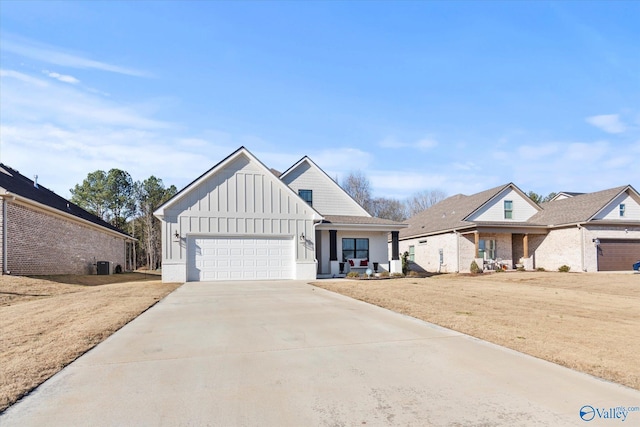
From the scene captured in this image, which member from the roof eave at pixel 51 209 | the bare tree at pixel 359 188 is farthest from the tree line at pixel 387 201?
the roof eave at pixel 51 209

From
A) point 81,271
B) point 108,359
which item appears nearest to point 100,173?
point 81,271

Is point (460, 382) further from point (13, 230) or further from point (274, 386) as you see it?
point (13, 230)

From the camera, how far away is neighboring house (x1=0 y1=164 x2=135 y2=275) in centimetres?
1741

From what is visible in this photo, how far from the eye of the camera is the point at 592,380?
15.2 feet

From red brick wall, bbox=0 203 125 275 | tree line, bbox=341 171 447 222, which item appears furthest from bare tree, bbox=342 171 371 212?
red brick wall, bbox=0 203 125 275

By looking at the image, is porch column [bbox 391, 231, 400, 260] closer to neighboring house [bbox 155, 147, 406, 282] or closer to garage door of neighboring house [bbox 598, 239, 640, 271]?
neighboring house [bbox 155, 147, 406, 282]

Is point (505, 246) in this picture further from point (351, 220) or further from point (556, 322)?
point (556, 322)

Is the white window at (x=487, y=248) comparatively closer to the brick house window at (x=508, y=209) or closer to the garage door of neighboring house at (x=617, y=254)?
the brick house window at (x=508, y=209)

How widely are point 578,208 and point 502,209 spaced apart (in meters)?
4.82

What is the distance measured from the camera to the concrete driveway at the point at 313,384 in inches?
148

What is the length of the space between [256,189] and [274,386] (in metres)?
16.8

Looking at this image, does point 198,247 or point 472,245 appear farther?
point 472,245

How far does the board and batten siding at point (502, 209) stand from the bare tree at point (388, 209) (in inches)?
1015

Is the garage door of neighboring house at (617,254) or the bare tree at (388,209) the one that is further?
the bare tree at (388,209)
